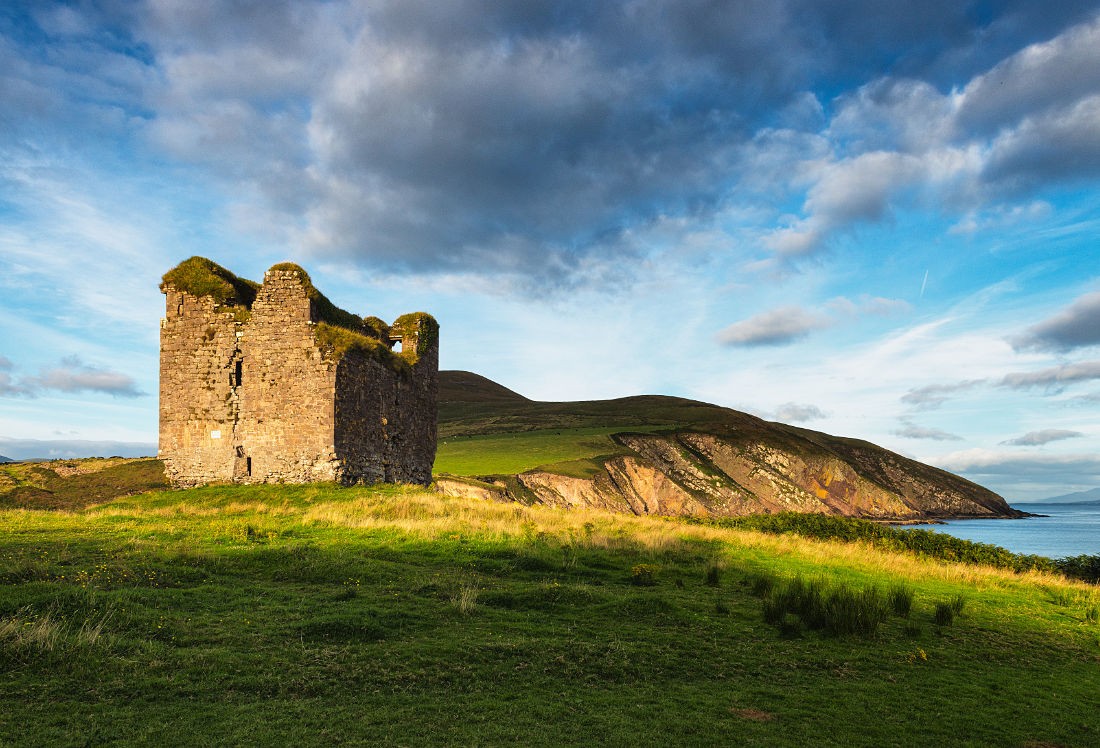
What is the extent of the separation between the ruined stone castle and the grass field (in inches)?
349

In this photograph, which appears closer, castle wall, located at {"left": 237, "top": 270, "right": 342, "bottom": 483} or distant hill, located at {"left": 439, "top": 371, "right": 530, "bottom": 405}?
castle wall, located at {"left": 237, "top": 270, "right": 342, "bottom": 483}

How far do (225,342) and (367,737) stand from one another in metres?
24.4

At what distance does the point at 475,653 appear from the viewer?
9047 millimetres

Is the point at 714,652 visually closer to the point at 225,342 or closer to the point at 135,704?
the point at 135,704

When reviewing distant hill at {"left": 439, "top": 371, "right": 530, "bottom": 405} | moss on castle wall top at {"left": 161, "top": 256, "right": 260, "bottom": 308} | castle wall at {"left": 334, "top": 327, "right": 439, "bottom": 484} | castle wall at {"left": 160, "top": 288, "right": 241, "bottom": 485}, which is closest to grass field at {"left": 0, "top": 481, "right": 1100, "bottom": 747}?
castle wall at {"left": 334, "top": 327, "right": 439, "bottom": 484}

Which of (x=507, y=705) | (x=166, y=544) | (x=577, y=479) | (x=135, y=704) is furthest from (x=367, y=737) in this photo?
(x=577, y=479)

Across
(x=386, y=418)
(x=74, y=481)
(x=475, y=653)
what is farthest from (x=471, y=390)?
(x=475, y=653)

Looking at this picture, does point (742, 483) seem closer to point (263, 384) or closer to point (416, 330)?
point (416, 330)

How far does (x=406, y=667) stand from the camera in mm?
8445

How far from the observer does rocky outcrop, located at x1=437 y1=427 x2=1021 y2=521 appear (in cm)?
6269

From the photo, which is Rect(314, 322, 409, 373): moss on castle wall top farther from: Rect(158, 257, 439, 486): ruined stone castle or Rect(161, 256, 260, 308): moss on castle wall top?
Rect(161, 256, 260, 308): moss on castle wall top

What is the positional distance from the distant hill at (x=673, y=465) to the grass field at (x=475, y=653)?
100 ft

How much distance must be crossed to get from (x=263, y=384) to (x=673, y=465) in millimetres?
67487

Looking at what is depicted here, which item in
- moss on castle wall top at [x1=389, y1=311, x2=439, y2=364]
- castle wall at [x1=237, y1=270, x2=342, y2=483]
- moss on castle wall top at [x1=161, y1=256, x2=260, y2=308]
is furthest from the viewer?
moss on castle wall top at [x1=389, y1=311, x2=439, y2=364]
